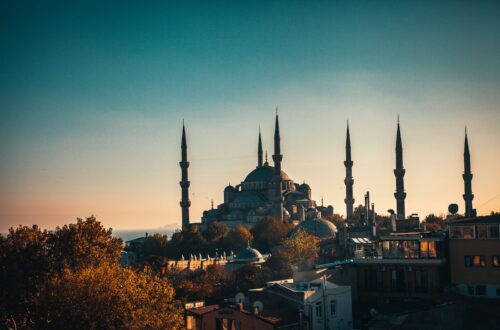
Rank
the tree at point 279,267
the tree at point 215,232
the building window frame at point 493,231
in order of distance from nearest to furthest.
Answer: the building window frame at point 493,231, the tree at point 279,267, the tree at point 215,232

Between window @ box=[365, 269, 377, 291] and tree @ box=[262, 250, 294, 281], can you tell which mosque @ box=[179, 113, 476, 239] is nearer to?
tree @ box=[262, 250, 294, 281]

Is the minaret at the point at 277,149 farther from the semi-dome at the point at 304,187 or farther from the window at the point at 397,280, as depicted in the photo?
the window at the point at 397,280

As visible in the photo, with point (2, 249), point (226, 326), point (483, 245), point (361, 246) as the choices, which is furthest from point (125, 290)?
point (361, 246)

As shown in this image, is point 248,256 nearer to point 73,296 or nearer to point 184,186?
point 184,186

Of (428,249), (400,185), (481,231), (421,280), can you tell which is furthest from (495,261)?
(400,185)

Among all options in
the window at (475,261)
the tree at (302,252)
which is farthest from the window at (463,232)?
the tree at (302,252)

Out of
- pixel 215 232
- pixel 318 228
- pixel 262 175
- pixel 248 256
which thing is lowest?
pixel 248 256

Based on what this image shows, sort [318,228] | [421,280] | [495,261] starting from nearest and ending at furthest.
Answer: [495,261] → [421,280] → [318,228]

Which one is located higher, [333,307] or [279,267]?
[279,267]
